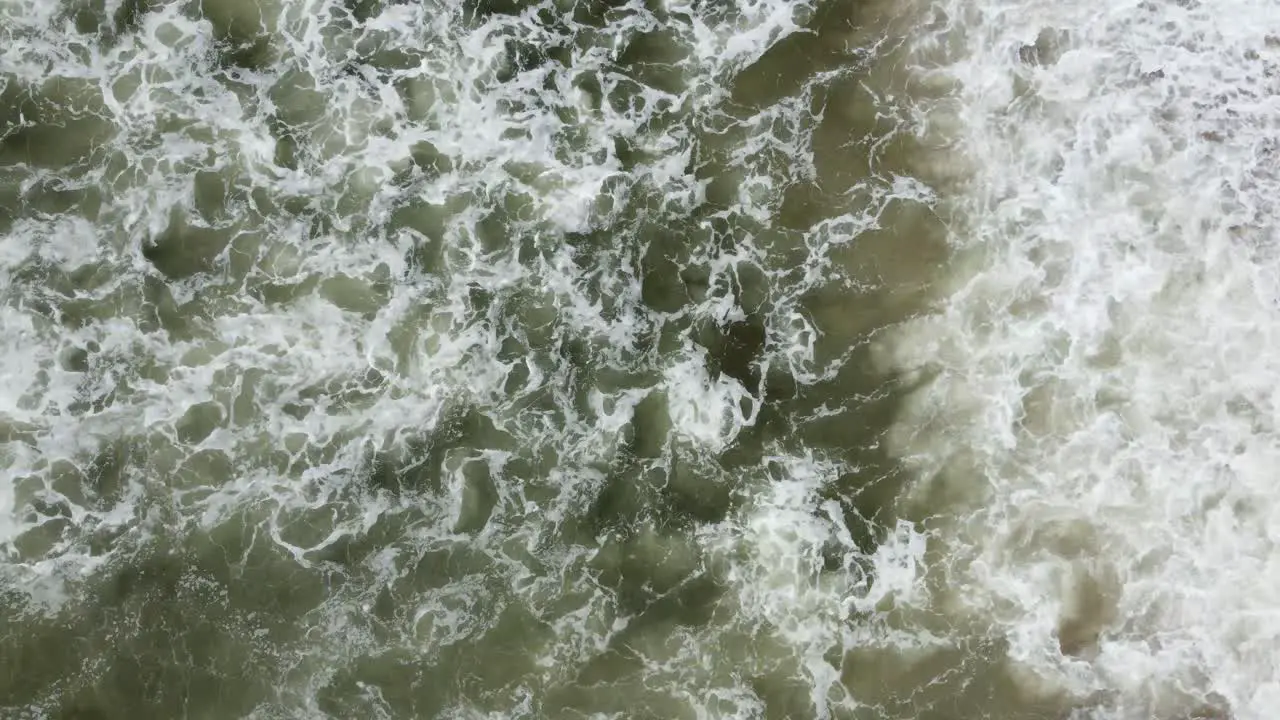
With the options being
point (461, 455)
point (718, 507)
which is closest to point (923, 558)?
point (718, 507)

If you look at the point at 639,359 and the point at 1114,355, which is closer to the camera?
the point at 1114,355

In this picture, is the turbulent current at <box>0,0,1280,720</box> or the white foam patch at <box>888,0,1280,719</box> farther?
the white foam patch at <box>888,0,1280,719</box>

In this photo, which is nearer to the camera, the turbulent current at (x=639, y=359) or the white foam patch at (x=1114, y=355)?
the turbulent current at (x=639, y=359)
